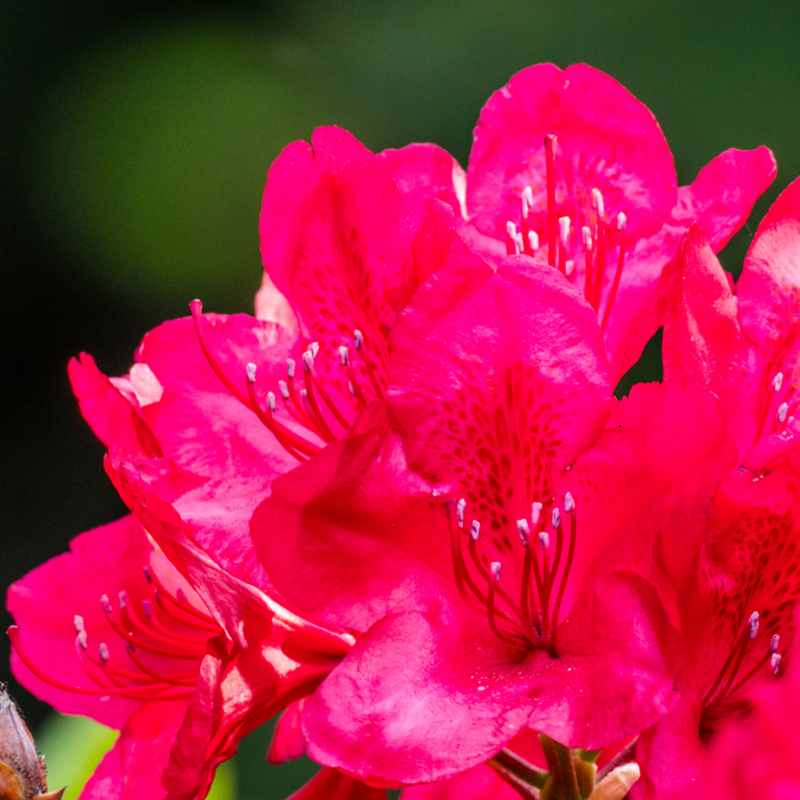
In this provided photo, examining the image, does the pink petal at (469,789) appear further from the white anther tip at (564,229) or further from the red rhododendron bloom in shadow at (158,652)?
the white anther tip at (564,229)

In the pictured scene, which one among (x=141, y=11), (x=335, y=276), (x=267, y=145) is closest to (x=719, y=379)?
(x=335, y=276)

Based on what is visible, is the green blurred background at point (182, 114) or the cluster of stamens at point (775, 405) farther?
the green blurred background at point (182, 114)

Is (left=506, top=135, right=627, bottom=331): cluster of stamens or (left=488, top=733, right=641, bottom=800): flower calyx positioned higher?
(left=506, top=135, right=627, bottom=331): cluster of stamens

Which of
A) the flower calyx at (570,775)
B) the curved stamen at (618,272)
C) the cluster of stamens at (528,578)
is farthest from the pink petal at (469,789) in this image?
the curved stamen at (618,272)

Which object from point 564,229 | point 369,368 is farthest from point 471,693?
point 564,229

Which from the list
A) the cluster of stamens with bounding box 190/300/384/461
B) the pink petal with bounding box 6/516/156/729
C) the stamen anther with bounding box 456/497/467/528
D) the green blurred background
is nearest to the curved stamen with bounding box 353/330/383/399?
the cluster of stamens with bounding box 190/300/384/461

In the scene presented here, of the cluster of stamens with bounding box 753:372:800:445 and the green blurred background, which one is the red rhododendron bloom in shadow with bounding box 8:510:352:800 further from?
the green blurred background
